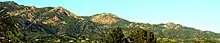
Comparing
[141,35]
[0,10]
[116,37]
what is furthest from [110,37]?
[0,10]

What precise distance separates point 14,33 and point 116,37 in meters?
72.2

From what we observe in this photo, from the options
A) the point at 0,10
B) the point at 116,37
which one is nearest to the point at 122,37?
the point at 116,37

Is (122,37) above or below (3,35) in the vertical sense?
below

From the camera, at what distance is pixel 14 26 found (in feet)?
92.6

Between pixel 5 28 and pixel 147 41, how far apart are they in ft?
234

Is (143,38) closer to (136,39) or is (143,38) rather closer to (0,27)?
(136,39)

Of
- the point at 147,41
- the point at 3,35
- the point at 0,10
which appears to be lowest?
the point at 147,41

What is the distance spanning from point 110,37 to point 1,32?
72.2 meters

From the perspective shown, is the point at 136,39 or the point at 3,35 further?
A: the point at 136,39

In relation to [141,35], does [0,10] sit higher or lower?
higher

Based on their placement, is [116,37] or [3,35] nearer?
[3,35]

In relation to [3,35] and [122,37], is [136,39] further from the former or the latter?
[3,35]

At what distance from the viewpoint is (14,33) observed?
91.0 ft

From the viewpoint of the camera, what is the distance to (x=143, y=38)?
97.5 metres
